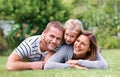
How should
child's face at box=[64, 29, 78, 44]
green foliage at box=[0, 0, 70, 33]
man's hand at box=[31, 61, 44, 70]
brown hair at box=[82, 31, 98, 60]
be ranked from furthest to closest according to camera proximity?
1. green foliage at box=[0, 0, 70, 33]
2. man's hand at box=[31, 61, 44, 70]
3. brown hair at box=[82, 31, 98, 60]
4. child's face at box=[64, 29, 78, 44]

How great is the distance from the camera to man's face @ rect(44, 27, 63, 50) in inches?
273

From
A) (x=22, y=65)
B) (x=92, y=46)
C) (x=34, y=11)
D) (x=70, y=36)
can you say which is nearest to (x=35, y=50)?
(x=22, y=65)

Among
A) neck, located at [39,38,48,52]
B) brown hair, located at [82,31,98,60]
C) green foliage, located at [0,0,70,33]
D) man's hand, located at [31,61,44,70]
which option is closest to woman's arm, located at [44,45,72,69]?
man's hand, located at [31,61,44,70]

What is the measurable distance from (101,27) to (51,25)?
13167 mm

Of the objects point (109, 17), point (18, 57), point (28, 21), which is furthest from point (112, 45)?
point (18, 57)

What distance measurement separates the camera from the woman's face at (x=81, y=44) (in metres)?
6.87

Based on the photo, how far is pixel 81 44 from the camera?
690cm

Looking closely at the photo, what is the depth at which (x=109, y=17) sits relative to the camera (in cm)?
2103

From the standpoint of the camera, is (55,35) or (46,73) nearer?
(46,73)

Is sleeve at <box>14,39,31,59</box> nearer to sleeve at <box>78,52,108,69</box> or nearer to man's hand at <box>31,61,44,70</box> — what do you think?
man's hand at <box>31,61,44,70</box>

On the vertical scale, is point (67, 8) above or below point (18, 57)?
Result: above

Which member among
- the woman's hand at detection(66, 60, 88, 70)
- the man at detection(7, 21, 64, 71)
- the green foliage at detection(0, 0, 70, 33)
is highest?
the green foliage at detection(0, 0, 70, 33)

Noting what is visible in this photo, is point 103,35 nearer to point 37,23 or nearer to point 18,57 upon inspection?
point 37,23

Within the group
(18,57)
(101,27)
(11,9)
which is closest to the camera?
(18,57)
